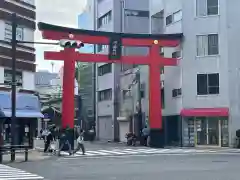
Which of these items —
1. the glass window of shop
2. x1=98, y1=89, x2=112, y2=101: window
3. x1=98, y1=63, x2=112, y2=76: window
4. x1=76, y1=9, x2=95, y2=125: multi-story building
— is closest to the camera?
the glass window of shop

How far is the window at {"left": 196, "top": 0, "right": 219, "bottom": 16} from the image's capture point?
40.2 m

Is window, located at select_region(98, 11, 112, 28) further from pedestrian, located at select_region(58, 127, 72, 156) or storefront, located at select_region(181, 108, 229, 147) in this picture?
pedestrian, located at select_region(58, 127, 72, 156)

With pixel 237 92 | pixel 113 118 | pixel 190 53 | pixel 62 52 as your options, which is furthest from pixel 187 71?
pixel 113 118

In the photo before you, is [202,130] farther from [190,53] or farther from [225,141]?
[190,53]

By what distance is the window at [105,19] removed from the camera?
60506mm

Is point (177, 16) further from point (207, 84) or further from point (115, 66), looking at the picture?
point (115, 66)

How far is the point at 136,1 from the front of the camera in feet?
195

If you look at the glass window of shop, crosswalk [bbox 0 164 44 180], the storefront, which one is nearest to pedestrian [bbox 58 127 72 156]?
crosswalk [bbox 0 164 44 180]

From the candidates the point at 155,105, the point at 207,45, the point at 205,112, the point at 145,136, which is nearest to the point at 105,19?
the point at 207,45

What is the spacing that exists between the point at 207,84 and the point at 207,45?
3.25 metres

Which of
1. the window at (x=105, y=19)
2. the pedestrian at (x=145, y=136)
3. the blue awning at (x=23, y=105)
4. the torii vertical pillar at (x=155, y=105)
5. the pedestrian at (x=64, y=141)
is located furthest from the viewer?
the window at (x=105, y=19)

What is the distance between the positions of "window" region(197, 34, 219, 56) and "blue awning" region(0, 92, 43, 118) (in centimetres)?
1431

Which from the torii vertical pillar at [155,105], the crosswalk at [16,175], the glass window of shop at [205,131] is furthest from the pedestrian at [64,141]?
the glass window of shop at [205,131]

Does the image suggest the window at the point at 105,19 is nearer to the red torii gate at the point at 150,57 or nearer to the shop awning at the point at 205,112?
the red torii gate at the point at 150,57
